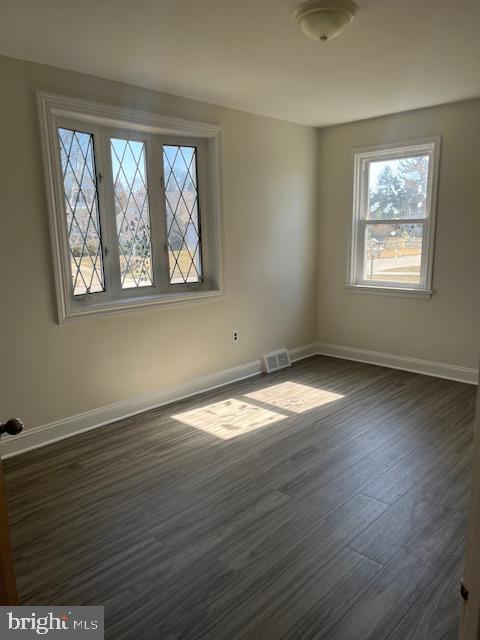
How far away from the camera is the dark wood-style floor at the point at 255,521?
5.80 feet

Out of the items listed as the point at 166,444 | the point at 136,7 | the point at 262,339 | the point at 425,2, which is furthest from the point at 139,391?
the point at 425,2

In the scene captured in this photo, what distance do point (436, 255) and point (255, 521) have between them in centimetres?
320

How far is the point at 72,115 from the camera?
10.2ft

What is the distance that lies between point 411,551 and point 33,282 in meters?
2.70

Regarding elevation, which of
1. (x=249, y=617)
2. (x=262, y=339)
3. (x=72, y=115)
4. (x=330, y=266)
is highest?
(x=72, y=115)

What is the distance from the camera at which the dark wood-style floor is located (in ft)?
5.80

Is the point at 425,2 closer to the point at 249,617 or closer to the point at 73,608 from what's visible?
the point at 249,617

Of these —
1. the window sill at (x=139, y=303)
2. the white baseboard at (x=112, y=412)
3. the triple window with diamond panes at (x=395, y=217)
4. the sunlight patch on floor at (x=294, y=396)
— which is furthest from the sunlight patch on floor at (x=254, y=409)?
the triple window with diamond panes at (x=395, y=217)

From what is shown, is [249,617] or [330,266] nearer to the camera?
[249,617]

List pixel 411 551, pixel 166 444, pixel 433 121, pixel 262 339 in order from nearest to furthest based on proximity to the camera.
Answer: pixel 411 551 < pixel 166 444 < pixel 433 121 < pixel 262 339

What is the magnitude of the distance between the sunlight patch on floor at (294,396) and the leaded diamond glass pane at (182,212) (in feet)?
4.11

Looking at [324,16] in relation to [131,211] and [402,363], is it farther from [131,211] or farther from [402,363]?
[402,363]

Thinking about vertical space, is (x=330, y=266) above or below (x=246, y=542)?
above

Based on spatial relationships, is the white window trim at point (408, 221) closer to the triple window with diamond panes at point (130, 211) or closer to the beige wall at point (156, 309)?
the beige wall at point (156, 309)
